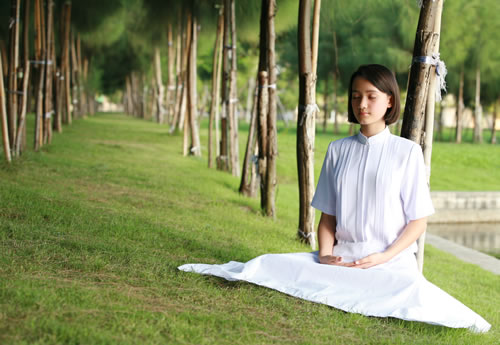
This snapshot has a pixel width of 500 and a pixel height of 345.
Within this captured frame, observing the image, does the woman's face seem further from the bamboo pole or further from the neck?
the bamboo pole

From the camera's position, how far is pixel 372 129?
349 centimetres

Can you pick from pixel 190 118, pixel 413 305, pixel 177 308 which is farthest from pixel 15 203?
pixel 190 118

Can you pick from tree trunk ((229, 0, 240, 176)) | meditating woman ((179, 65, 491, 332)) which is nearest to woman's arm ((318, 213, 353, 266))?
meditating woman ((179, 65, 491, 332))

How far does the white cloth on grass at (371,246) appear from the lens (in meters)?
3.23

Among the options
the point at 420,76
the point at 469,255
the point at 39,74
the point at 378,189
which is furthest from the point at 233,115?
the point at 378,189

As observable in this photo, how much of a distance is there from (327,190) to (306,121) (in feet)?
8.84

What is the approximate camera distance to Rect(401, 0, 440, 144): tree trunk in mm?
4406

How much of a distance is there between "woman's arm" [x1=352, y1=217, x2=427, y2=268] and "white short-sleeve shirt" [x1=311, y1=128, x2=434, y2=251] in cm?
5

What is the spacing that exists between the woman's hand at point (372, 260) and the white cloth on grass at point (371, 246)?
4cm

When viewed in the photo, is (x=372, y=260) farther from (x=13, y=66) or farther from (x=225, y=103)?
(x=225, y=103)

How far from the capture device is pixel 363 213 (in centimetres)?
346

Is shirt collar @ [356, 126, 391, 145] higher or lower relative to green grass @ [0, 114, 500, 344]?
higher

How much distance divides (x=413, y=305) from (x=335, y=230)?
0.67m

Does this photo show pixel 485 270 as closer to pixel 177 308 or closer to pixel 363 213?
pixel 363 213
